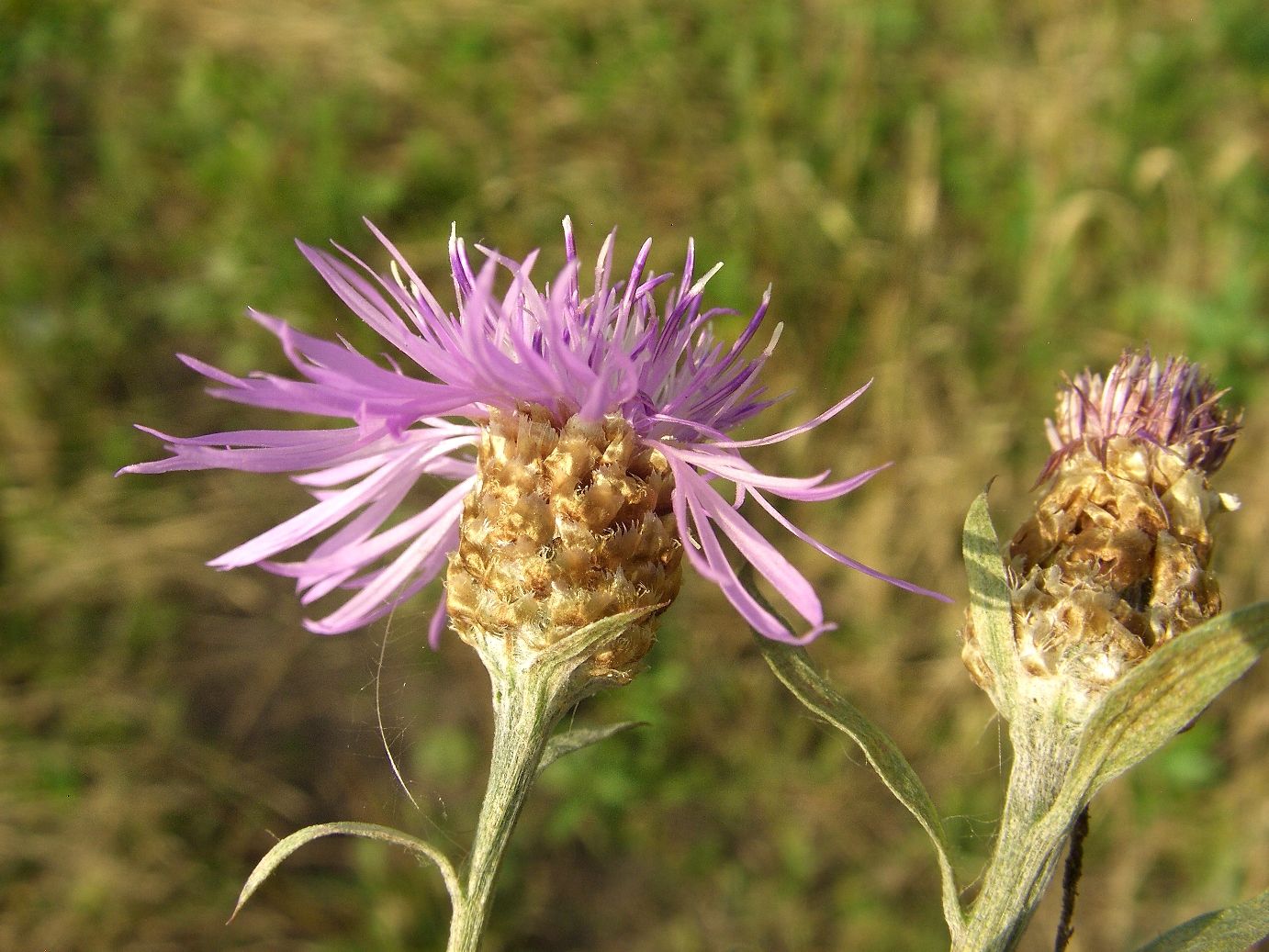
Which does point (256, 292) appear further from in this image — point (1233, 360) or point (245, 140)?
point (1233, 360)

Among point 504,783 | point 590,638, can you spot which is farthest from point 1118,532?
point 504,783

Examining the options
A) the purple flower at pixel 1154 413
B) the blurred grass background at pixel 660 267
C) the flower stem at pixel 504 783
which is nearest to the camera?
the flower stem at pixel 504 783

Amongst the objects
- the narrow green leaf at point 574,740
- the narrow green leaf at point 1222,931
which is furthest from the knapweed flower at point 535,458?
the narrow green leaf at point 1222,931

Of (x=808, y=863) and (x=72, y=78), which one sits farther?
(x=72, y=78)

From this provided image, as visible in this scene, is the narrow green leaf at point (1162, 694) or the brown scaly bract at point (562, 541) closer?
the narrow green leaf at point (1162, 694)

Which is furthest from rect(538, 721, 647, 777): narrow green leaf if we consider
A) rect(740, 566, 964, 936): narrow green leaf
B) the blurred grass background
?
the blurred grass background

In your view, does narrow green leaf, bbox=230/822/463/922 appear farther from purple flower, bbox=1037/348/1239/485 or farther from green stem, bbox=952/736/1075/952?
purple flower, bbox=1037/348/1239/485

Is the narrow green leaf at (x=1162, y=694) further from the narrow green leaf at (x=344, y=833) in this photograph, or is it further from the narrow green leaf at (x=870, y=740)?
the narrow green leaf at (x=344, y=833)

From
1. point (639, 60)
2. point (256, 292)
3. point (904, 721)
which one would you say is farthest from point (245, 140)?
point (904, 721)

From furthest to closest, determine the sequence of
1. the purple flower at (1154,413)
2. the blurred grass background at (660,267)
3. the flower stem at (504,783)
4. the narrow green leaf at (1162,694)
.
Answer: the blurred grass background at (660,267), the purple flower at (1154,413), the flower stem at (504,783), the narrow green leaf at (1162,694)
